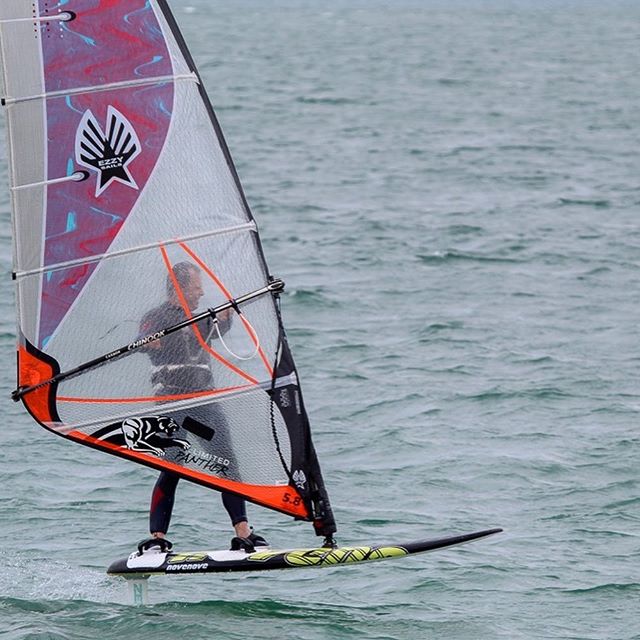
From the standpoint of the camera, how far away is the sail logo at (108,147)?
8.91 m

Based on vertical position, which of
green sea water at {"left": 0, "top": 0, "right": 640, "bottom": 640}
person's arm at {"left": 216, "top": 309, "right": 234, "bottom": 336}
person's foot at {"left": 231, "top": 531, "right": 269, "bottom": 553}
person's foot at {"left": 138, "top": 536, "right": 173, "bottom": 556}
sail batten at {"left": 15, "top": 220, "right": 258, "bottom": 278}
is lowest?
green sea water at {"left": 0, "top": 0, "right": 640, "bottom": 640}

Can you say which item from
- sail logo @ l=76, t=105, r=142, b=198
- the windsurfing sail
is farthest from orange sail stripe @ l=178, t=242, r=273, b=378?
sail logo @ l=76, t=105, r=142, b=198

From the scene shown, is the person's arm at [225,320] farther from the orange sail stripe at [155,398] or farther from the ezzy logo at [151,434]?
the ezzy logo at [151,434]

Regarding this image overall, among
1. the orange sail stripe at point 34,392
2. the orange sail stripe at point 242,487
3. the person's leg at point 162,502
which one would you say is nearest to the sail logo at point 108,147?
the orange sail stripe at point 34,392

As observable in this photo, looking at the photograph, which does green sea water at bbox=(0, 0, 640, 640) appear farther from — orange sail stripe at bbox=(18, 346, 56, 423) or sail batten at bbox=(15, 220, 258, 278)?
sail batten at bbox=(15, 220, 258, 278)

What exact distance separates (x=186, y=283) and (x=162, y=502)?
1.43 m

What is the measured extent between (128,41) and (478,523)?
16.5ft

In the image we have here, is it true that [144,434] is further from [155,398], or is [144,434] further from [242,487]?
[242,487]

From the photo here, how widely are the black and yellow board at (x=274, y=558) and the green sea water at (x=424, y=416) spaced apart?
1.06ft

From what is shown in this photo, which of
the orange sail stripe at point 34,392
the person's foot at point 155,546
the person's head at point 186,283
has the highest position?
the person's head at point 186,283

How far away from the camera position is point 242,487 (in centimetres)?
926

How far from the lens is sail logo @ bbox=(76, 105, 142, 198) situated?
29.2 feet

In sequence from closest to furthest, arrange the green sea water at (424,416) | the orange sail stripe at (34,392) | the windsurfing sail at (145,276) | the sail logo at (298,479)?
the windsurfing sail at (145,276) → the orange sail stripe at (34,392) → the sail logo at (298,479) → the green sea water at (424,416)

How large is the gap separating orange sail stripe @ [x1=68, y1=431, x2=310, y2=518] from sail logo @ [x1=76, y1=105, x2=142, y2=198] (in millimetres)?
1559
